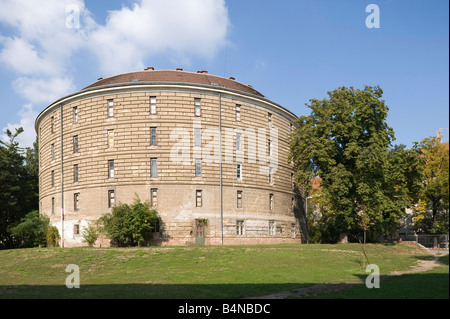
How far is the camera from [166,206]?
43.8m

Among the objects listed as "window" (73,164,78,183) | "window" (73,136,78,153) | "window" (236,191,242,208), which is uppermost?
"window" (73,136,78,153)

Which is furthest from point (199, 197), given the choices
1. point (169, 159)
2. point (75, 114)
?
point (75, 114)

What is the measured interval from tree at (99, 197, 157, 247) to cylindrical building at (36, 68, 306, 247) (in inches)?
Result: 75.4

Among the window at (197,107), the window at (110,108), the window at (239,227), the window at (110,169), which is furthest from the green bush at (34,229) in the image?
the window at (239,227)

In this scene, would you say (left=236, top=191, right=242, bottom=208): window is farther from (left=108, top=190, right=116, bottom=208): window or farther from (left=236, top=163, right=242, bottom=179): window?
(left=108, top=190, right=116, bottom=208): window

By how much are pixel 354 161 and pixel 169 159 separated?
60.2 feet

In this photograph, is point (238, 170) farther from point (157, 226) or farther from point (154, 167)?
point (157, 226)

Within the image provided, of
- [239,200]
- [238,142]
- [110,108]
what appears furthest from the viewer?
[238,142]

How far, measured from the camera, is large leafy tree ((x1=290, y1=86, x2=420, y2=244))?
39.8m

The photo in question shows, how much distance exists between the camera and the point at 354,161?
41.8 m

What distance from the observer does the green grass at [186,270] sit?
758 inches

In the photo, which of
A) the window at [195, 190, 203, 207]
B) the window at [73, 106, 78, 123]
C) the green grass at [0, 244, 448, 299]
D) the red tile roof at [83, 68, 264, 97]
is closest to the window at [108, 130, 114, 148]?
the window at [73, 106, 78, 123]

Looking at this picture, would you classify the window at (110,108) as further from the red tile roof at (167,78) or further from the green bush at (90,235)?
the green bush at (90,235)

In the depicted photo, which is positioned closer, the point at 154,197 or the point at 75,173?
the point at 154,197
